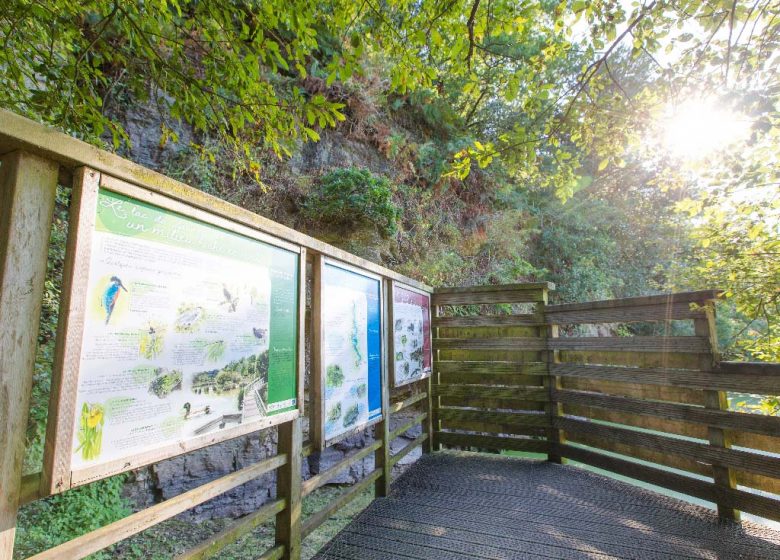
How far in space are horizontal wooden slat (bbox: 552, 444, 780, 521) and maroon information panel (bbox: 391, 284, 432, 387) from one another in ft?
4.76

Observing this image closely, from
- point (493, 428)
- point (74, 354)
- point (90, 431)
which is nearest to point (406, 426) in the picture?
point (493, 428)

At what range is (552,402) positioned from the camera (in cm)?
356

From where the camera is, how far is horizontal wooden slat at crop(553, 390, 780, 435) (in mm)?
2305

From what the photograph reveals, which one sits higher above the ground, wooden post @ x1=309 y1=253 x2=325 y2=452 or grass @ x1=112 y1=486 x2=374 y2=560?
wooden post @ x1=309 y1=253 x2=325 y2=452

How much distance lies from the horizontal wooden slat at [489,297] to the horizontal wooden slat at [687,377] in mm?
693

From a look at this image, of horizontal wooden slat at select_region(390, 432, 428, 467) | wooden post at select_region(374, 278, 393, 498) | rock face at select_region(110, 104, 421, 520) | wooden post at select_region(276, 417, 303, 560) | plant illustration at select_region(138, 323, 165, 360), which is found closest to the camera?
plant illustration at select_region(138, 323, 165, 360)

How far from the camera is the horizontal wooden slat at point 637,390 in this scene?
2.67 meters

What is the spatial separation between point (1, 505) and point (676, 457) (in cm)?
354

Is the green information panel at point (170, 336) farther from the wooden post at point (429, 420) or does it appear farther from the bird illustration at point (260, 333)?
the wooden post at point (429, 420)

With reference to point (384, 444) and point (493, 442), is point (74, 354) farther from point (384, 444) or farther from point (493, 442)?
point (493, 442)

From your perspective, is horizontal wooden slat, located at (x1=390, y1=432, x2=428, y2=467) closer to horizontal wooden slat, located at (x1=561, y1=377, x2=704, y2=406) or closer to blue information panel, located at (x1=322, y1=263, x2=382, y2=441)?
blue information panel, located at (x1=322, y1=263, x2=382, y2=441)

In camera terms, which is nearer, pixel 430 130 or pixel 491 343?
pixel 491 343

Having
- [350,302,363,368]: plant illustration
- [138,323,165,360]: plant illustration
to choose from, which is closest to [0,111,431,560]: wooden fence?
[138,323,165,360]: plant illustration

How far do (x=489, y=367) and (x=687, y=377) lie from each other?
63.2 inches
